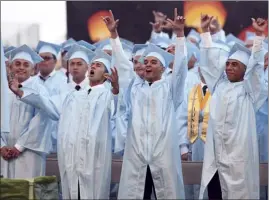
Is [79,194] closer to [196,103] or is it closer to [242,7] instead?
[196,103]

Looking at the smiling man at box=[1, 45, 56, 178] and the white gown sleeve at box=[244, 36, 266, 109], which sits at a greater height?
the white gown sleeve at box=[244, 36, 266, 109]

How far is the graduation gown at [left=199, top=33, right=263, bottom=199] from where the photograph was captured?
8.05 m

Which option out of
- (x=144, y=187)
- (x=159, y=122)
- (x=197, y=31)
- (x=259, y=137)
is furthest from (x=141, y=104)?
(x=197, y=31)

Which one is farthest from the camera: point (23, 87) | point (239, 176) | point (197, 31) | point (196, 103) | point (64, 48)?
point (197, 31)

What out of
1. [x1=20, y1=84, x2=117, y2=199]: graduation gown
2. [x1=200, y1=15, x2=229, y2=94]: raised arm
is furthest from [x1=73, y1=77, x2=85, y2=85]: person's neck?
[x1=200, y1=15, x2=229, y2=94]: raised arm

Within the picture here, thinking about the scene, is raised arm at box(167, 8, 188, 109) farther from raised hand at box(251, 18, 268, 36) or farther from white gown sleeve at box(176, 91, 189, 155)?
white gown sleeve at box(176, 91, 189, 155)

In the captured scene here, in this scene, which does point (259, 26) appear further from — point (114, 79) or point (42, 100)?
point (42, 100)

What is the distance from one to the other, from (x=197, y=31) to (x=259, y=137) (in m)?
4.06

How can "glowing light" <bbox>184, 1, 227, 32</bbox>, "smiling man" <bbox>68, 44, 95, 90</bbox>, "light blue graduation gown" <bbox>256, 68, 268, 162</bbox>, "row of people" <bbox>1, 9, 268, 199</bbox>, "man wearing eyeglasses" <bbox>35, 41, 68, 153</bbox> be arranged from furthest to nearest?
1. "glowing light" <bbox>184, 1, 227, 32</bbox>
2. "man wearing eyeglasses" <bbox>35, 41, 68, 153</bbox>
3. "smiling man" <bbox>68, 44, 95, 90</bbox>
4. "light blue graduation gown" <bbox>256, 68, 268, 162</bbox>
5. "row of people" <bbox>1, 9, 268, 199</bbox>

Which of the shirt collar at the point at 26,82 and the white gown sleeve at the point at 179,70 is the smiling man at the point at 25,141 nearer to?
the shirt collar at the point at 26,82

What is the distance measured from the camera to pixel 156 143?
8.20 meters

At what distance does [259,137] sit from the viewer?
29.9 ft

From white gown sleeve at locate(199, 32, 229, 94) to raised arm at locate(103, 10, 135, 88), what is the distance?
0.72m

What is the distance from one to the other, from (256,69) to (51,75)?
294 cm
